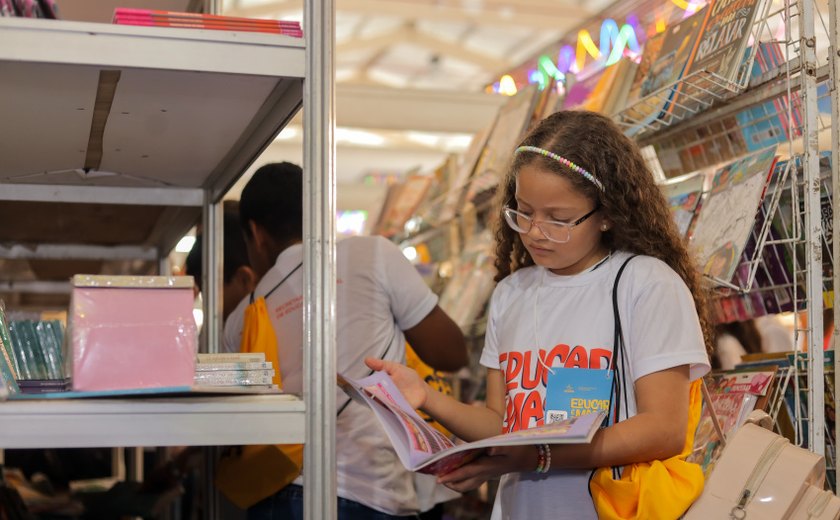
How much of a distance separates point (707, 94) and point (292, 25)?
3.77 ft

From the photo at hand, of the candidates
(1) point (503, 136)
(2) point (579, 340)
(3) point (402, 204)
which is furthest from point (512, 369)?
(3) point (402, 204)

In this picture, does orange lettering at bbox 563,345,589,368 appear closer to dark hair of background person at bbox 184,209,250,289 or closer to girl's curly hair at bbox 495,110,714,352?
girl's curly hair at bbox 495,110,714,352

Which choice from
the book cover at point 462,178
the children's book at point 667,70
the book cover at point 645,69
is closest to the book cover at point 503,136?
the book cover at point 462,178

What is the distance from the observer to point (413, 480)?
2.24 metres

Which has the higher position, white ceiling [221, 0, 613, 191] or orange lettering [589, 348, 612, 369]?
white ceiling [221, 0, 613, 191]

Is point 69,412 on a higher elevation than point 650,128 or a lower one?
lower

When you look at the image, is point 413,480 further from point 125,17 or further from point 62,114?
point 125,17

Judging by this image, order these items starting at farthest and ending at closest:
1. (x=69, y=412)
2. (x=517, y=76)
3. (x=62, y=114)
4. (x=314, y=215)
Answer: (x=517, y=76) → (x=62, y=114) → (x=314, y=215) → (x=69, y=412)

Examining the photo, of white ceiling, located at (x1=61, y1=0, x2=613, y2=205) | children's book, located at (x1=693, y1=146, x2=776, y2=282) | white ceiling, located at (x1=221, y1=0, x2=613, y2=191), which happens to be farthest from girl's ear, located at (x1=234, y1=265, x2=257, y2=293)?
white ceiling, located at (x1=221, y1=0, x2=613, y2=191)

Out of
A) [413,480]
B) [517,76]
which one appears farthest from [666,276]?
[517,76]

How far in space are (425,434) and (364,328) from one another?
728mm

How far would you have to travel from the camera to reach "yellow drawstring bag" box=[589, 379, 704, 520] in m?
1.45

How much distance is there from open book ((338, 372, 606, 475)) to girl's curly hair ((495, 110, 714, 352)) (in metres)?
0.37

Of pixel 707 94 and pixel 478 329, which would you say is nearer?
pixel 707 94
